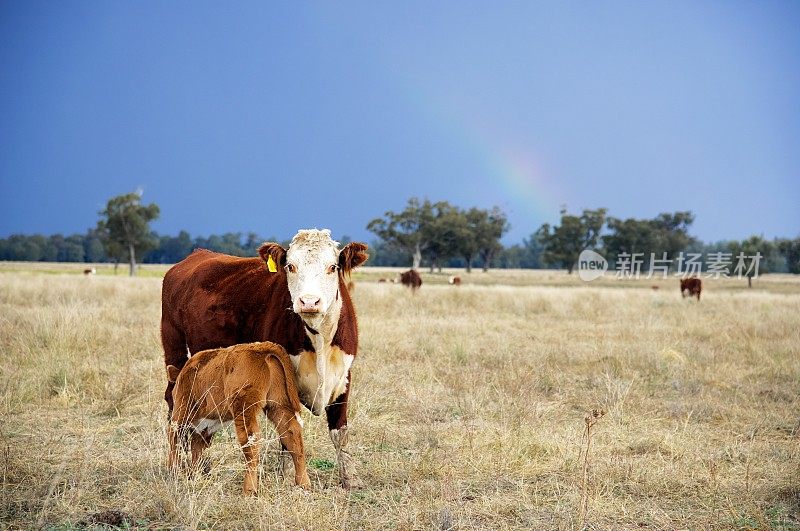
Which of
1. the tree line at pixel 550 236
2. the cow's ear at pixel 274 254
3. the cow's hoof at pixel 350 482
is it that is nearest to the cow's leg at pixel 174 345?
the cow's ear at pixel 274 254

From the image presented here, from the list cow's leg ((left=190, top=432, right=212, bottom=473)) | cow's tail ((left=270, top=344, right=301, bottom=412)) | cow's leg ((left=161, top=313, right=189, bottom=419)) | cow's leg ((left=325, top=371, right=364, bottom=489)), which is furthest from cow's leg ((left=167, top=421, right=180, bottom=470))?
cow's leg ((left=161, top=313, right=189, bottom=419))

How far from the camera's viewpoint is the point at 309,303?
14.0 feet

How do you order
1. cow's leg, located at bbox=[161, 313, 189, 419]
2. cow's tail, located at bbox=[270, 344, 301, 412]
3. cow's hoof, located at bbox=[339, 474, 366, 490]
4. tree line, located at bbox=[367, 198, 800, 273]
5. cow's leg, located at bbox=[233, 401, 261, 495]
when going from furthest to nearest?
1. tree line, located at bbox=[367, 198, 800, 273]
2. cow's leg, located at bbox=[161, 313, 189, 419]
3. cow's hoof, located at bbox=[339, 474, 366, 490]
4. cow's tail, located at bbox=[270, 344, 301, 412]
5. cow's leg, located at bbox=[233, 401, 261, 495]

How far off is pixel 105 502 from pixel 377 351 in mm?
6708

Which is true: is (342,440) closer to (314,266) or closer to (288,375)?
(288,375)

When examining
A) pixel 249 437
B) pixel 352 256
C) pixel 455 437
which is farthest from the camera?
pixel 455 437

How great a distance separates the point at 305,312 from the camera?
4.32 m

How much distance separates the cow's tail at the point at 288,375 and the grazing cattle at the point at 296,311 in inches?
9.0

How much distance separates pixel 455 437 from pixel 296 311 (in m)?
2.78

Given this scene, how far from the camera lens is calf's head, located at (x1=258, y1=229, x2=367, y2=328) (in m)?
4.36

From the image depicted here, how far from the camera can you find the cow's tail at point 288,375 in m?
4.64

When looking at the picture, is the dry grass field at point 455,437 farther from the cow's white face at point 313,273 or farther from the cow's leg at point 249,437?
the cow's white face at point 313,273

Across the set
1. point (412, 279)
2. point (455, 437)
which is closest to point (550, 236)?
point (412, 279)

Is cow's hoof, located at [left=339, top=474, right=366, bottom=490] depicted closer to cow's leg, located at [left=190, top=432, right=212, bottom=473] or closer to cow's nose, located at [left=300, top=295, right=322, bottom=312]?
cow's leg, located at [left=190, top=432, right=212, bottom=473]
